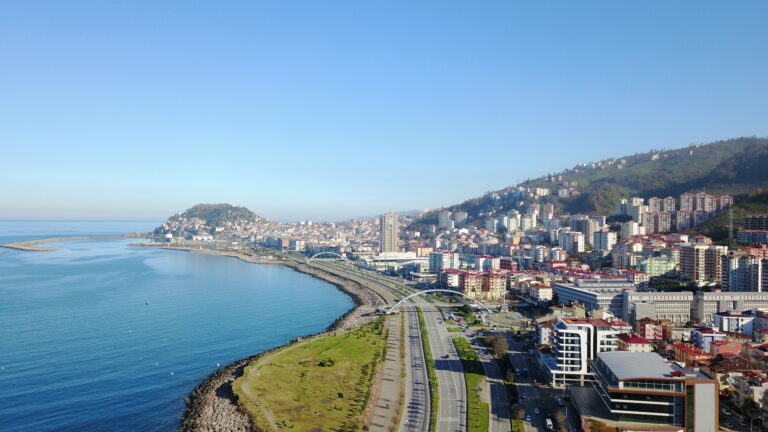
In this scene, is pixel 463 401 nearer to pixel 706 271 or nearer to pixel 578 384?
pixel 578 384

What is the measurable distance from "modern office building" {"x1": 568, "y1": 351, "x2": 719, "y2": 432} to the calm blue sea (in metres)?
9.28

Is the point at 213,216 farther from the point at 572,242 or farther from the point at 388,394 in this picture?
the point at 388,394

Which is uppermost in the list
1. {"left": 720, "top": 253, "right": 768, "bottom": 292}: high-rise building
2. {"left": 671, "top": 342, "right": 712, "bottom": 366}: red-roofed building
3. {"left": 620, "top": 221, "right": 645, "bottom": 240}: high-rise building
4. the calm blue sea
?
{"left": 620, "top": 221, "right": 645, "bottom": 240}: high-rise building

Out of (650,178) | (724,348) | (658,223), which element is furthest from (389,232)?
(724,348)

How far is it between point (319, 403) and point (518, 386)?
16.7ft

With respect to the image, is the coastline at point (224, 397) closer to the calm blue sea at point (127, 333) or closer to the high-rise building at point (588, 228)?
the calm blue sea at point (127, 333)

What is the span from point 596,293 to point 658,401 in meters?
12.7

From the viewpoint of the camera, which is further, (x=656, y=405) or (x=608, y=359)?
(x=608, y=359)

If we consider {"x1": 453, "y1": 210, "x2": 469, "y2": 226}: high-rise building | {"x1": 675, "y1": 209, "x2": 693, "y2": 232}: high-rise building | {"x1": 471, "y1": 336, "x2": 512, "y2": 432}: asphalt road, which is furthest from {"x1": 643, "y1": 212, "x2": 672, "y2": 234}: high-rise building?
{"x1": 471, "y1": 336, "x2": 512, "y2": 432}: asphalt road

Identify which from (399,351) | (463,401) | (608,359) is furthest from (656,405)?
(399,351)

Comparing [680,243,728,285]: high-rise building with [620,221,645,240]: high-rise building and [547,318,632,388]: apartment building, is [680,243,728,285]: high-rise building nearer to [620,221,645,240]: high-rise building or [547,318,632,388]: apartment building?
[620,221,645,240]: high-rise building

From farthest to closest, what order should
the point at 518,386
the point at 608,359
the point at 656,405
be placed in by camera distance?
the point at 518,386 < the point at 608,359 < the point at 656,405

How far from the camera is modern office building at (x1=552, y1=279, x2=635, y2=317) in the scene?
22.5 m

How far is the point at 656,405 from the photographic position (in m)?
10.8
